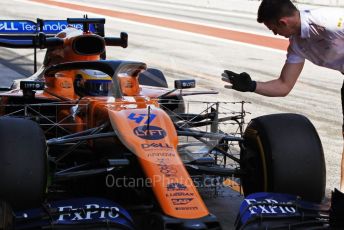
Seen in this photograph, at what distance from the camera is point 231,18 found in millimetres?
25609

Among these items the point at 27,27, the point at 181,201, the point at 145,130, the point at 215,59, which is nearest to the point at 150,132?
the point at 145,130

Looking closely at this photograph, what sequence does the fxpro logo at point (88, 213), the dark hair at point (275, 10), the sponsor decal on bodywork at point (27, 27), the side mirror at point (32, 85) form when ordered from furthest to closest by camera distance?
the sponsor decal on bodywork at point (27, 27), the side mirror at point (32, 85), the dark hair at point (275, 10), the fxpro logo at point (88, 213)

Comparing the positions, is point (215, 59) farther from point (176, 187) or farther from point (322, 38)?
point (176, 187)

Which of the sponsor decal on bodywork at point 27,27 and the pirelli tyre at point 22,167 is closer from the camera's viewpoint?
the pirelli tyre at point 22,167

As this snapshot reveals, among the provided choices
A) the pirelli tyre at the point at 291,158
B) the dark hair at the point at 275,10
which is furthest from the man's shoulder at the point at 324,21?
the pirelli tyre at the point at 291,158

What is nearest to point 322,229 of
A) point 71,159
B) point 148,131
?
point 148,131

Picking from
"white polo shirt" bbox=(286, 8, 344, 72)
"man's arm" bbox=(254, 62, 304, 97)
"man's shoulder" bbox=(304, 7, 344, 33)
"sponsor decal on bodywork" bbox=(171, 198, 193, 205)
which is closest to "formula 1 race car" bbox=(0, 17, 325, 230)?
"sponsor decal on bodywork" bbox=(171, 198, 193, 205)

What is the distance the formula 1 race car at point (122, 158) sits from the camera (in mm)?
4250

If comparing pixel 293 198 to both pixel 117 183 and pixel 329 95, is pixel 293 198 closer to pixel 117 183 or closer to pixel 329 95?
pixel 117 183

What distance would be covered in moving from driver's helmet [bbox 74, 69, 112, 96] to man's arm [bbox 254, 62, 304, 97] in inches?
57.6

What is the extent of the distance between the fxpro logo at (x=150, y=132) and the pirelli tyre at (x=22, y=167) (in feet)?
2.09

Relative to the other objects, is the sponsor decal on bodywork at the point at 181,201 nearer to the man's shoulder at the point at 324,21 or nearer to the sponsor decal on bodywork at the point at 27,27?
the man's shoulder at the point at 324,21

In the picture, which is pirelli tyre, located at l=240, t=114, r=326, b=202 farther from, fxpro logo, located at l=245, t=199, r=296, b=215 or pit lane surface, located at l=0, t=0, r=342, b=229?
pit lane surface, located at l=0, t=0, r=342, b=229

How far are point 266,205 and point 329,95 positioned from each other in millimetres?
7415
